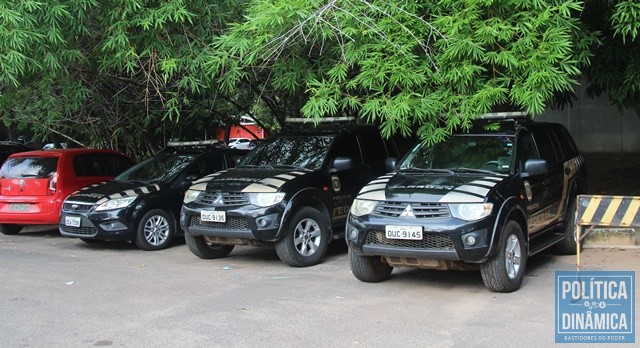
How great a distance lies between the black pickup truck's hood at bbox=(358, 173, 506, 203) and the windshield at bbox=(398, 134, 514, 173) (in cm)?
30

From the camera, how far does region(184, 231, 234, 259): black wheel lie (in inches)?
357

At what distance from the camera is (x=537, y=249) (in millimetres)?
7707

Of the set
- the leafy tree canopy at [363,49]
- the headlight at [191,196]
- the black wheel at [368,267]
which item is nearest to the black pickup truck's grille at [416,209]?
the black wheel at [368,267]

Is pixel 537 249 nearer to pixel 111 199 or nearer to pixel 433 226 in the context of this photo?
pixel 433 226

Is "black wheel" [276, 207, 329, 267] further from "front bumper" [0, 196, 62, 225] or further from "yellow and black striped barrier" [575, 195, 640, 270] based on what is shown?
"front bumper" [0, 196, 62, 225]

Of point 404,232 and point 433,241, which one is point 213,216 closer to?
point 404,232

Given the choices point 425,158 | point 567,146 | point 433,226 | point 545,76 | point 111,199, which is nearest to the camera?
→ point 433,226

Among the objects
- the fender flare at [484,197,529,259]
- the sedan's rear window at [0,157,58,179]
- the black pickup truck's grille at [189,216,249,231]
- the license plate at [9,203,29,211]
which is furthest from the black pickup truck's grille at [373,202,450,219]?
the license plate at [9,203,29,211]

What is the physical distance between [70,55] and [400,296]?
595 cm

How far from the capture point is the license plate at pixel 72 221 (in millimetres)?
10117

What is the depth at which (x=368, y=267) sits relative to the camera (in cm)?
745

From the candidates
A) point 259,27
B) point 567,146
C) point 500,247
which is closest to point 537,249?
point 500,247

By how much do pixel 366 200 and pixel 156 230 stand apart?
439cm

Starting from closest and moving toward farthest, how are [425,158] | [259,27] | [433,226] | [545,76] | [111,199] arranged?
[433,226] → [545,76] → [425,158] → [259,27] → [111,199]
